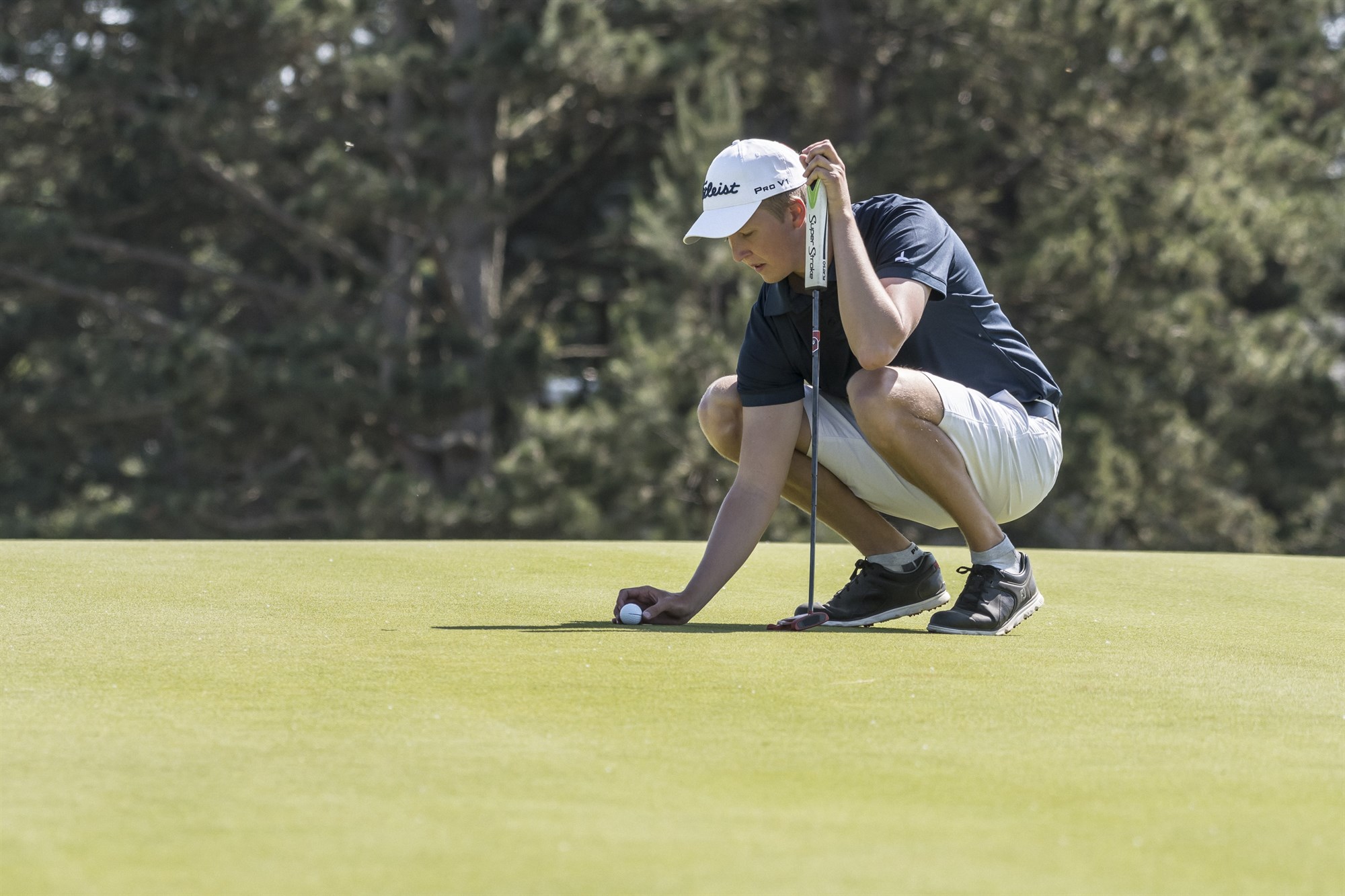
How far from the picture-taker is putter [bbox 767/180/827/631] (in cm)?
420

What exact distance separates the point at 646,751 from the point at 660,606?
1.59m

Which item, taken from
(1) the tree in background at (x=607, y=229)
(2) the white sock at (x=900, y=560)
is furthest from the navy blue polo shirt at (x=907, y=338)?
(1) the tree in background at (x=607, y=229)

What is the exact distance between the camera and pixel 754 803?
2.46m

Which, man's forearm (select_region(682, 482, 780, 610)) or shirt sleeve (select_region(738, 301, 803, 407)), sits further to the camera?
shirt sleeve (select_region(738, 301, 803, 407))

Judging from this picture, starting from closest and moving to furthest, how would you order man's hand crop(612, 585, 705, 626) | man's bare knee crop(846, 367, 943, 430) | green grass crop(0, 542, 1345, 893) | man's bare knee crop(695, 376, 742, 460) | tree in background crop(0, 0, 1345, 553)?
green grass crop(0, 542, 1345, 893) → man's bare knee crop(846, 367, 943, 430) → man's hand crop(612, 585, 705, 626) → man's bare knee crop(695, 376, 742, 460) → tree in background crop(0, 0, 1345, 553)

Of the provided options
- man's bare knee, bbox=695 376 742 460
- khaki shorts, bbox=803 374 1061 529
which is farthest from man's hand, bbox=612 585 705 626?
khaki shorts, bbox=803 374 1061 529

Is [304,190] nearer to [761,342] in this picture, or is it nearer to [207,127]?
[207,127]

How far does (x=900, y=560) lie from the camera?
15.4 feet

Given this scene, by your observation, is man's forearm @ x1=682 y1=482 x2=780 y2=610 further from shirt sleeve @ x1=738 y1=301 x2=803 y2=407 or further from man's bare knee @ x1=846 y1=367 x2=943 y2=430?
man's bare knee @ x1=846 y1=367 x2=943 y2=430

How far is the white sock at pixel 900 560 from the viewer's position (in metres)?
4.68

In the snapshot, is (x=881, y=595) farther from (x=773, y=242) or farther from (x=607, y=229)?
(x=607, y=229)

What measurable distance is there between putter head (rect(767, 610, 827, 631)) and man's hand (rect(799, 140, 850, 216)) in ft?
3.16

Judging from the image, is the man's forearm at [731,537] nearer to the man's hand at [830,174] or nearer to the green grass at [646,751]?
the green grass at [646,751]

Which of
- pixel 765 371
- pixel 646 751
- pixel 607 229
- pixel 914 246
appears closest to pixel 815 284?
pixel 914 246
